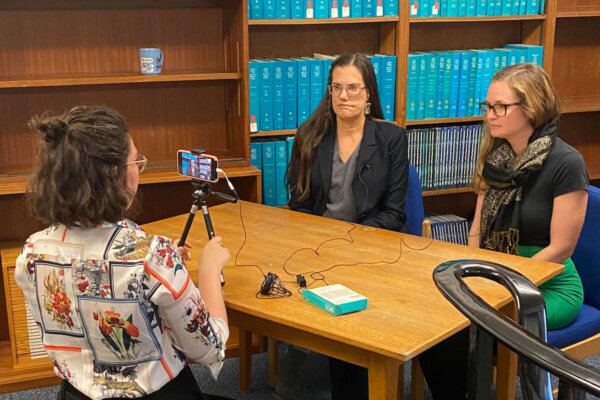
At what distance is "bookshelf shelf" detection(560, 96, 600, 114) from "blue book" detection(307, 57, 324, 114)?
134 cm

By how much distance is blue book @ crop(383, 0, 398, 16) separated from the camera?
3.25 meters

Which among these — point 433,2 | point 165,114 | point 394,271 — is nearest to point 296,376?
point 394,271

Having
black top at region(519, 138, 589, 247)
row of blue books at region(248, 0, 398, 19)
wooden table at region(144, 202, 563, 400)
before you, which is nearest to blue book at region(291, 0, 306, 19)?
row of blue books at region(248, 0, 398, 19)

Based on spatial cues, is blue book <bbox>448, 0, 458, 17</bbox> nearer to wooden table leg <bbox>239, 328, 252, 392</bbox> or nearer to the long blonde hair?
the long blonde hair

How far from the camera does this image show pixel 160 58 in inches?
116

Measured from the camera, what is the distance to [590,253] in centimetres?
239

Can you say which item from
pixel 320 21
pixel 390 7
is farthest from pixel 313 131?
pixel 390 7

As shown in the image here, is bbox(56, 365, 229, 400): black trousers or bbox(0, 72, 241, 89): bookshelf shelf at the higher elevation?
bbox(0, 72, 241, 89): bookshelf shelf

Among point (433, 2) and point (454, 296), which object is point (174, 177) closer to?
point (433, 2)

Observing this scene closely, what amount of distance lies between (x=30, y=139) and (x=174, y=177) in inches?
27.2

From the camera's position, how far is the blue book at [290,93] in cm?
318

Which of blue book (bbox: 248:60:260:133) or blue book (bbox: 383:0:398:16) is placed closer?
blue book (bbox: 248:60:260:133)

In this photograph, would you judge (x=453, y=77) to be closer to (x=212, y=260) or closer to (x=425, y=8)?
(x=425, y=8)

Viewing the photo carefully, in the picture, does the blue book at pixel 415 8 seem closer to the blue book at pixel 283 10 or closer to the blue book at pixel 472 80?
the blue book at pixel 472 80
